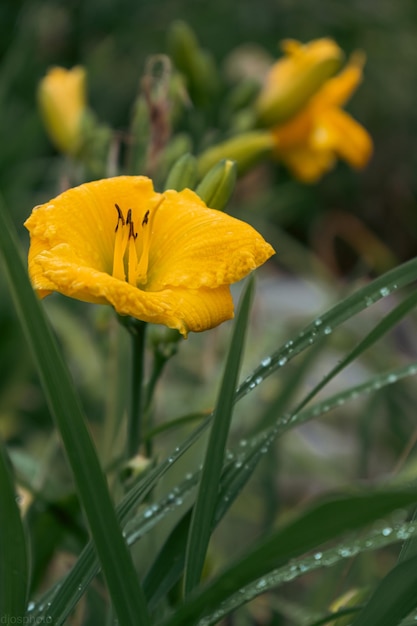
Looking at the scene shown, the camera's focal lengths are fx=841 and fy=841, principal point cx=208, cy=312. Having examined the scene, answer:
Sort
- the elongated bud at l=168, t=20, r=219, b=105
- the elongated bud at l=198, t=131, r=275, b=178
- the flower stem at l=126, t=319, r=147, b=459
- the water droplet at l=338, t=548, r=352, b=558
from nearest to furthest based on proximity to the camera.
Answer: the water droplet at l=338, t=548, r=352, b=558 < the flower stem at l=126, t=319, r=147, b=459 < the elongated bud at l=198, t=131, r=275, b=178 < the elongated bud at l=168, t=20, r=219, b=105

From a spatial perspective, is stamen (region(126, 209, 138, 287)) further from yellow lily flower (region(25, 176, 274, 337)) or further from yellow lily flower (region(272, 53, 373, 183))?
yellow lily flower (region(272, 53, 373, 183))

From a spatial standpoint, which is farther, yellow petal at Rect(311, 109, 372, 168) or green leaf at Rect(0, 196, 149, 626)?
yellow petal at Rect(311, 109, 372, 168)

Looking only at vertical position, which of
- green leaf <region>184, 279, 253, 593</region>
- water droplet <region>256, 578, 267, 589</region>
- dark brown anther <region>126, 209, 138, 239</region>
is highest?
dark brown anther <region>126, 209, 138, 239</region>

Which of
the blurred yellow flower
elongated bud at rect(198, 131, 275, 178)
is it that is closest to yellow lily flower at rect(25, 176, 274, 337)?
elongated bud at rect(198, 131, 275, 178)

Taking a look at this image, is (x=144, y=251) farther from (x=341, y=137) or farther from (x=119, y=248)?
(x=341, y=137)

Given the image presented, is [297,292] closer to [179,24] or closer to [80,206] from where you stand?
[179,24]

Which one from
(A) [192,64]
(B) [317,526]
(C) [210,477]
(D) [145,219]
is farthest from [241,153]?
(B) [317,526]
